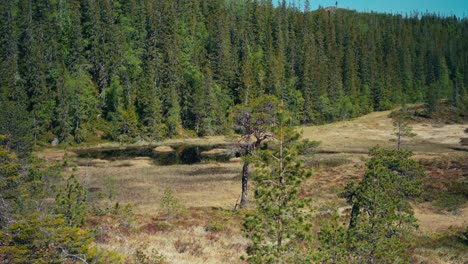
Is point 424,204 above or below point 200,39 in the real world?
below

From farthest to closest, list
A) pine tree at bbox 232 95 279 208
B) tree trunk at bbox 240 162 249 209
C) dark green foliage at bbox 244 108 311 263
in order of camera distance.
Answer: tree trunk at bbox 240 162 249 209
pine tree at bbox 232 95 279 208
dark green foliage at bbox 244 108 311 263

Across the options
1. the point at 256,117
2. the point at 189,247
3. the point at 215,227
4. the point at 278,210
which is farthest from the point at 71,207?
the point at 256,117

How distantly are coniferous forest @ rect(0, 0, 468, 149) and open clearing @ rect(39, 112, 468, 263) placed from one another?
1345 centimetres

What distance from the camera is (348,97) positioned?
6437 inches

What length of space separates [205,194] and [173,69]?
8829cm

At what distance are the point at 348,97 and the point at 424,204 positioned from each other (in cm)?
12442

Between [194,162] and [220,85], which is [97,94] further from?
[194,162]

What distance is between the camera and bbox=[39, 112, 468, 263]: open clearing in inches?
932

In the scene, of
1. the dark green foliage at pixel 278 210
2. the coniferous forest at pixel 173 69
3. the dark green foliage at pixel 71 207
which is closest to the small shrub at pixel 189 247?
the dark green foliage at pixel 71 207

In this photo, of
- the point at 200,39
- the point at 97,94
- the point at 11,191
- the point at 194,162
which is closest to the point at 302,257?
the point at 11,191

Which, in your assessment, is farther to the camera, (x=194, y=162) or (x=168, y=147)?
(x=168, y=147)

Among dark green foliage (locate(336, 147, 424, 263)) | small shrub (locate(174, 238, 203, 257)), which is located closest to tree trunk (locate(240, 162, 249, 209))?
dark green foliage (locate(336, 147, 424, 263))

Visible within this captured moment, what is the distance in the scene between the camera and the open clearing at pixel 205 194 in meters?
23.7

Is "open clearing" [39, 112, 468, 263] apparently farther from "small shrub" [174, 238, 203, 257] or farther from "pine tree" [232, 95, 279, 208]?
"pine tree" [232, 95, 279, 208]
